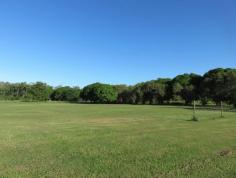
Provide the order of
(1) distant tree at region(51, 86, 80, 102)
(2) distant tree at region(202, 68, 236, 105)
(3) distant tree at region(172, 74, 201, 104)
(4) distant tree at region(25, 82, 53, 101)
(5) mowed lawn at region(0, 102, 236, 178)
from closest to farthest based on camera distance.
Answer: (5) mowed lawn at region(0, 102, 236, 178) → (2) distant tree at region(202, 68, 236, 105) → (3) distant tree at region(172, 74, 201, 104) → (4) distant tree at region(25, 82, 53, 101) → (1) distant tree at region(51, 86, 80, 102)

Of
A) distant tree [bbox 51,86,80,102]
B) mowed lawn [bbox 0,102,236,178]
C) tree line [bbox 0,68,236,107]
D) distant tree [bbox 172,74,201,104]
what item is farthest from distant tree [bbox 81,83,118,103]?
mowed lawn [bbox 0,102,236,178]

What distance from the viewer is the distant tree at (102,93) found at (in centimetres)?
14088

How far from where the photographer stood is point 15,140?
16.4 meters

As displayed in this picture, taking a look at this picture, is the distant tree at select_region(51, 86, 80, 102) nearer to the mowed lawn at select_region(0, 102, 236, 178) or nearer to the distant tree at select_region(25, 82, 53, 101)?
the distant tree at select_region(25, 82, 53, 101)

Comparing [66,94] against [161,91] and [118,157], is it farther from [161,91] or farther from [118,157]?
[118,157]

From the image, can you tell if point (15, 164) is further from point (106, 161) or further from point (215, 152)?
point (215, 152)

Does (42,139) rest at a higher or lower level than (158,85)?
lower

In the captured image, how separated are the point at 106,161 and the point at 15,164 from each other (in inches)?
114

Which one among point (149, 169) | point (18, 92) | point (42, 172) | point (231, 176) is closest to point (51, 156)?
point (42, 172)

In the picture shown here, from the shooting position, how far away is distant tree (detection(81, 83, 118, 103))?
140875 mm

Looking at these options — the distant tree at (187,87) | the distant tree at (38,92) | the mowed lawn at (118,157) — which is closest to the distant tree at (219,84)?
the distant tree at (187,87)

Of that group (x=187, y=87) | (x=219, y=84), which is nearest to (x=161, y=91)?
(x=187, y=87)

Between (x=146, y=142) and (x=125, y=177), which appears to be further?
(x=146, y=142)

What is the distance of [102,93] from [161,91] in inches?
1324
